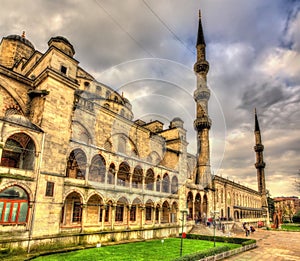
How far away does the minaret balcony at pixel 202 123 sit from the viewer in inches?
1640

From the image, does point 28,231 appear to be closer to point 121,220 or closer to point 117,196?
point 117,196

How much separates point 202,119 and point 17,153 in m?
31.4

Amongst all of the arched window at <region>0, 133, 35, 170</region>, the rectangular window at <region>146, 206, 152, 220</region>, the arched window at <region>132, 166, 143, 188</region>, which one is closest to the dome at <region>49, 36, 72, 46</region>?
the arched window at <region>0, 133, 35, 170</region>

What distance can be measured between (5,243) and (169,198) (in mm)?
19517

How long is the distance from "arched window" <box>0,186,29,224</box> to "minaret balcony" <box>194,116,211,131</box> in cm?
3224

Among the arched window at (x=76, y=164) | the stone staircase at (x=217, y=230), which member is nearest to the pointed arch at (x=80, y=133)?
the arched window at (x=76, y=164)

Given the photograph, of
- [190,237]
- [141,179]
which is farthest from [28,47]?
[190,237]

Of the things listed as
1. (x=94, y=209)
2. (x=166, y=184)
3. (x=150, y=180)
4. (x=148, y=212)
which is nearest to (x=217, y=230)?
(x=166, y=184)

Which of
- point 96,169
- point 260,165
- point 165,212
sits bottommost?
point 165,212

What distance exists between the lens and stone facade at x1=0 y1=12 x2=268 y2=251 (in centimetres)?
1591

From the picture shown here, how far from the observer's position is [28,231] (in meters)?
15.4

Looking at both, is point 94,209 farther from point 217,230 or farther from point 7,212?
point 217,230

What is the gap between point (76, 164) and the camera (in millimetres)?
21516

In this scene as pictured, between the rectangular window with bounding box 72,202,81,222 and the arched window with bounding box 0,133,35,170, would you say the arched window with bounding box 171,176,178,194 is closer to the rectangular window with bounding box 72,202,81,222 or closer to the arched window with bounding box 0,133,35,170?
the rectangular window with bounding box 72,202,81,222
